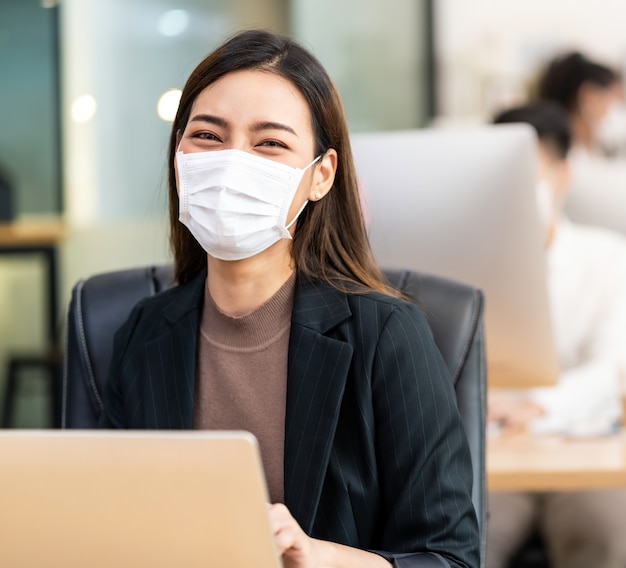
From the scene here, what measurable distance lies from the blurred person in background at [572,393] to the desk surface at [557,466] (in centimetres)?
13

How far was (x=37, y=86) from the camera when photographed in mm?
3334

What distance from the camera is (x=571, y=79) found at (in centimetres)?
415

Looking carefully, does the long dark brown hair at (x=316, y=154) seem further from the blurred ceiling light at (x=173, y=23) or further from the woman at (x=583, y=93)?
the woman at (x=583, y=93)

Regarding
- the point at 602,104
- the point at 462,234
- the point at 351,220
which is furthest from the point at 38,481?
the point at 602,104

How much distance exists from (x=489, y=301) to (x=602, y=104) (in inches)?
99.2

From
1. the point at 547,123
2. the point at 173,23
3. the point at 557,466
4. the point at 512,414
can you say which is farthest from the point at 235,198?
the point at 173,23

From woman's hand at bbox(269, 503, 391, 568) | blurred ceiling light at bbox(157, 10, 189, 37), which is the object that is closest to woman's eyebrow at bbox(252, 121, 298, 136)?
woman's hand at bbox(269, 503, 391, 568)

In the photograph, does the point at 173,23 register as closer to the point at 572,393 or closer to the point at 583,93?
the point at 583,93

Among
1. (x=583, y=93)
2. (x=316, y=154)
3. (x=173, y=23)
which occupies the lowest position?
(x=316, y=154)

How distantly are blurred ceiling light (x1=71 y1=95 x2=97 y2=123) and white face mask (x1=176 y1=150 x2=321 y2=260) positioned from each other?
215 centimetres

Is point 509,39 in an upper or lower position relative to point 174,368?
upper

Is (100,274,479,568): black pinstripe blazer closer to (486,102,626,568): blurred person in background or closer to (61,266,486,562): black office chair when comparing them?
(61,266,486,562): black office chair

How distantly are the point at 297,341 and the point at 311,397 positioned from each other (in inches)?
3.0

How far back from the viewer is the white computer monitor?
1783mm
